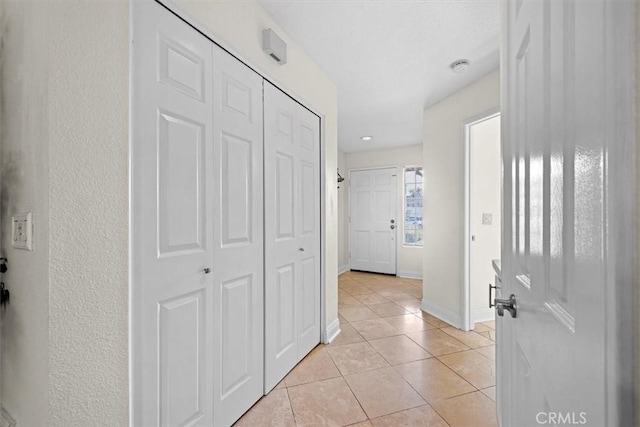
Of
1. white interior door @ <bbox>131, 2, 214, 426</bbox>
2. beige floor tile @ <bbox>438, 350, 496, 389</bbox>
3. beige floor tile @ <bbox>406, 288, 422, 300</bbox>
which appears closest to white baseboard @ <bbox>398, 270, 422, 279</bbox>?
beige floor tile @ <bbox>406, 288, 422, 300</bbox>

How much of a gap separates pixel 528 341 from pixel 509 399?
46 cm

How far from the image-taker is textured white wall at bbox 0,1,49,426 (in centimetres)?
88

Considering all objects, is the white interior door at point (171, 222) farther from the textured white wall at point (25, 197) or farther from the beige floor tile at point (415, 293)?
the beige floor tile at point (415, 293)

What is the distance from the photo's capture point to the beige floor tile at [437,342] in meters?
2.60

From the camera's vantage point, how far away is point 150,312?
1196 millimetres

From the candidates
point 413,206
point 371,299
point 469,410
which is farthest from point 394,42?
point 413,206

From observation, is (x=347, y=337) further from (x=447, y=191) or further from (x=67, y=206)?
(x=67, y=206)

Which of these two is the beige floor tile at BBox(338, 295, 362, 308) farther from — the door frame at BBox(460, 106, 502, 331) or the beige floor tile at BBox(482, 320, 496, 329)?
the beige floor tile at BBox(482, 320, 496, 329)

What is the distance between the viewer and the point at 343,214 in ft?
20.5

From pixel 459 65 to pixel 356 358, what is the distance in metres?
2.68

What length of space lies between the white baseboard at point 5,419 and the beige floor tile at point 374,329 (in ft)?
8.01

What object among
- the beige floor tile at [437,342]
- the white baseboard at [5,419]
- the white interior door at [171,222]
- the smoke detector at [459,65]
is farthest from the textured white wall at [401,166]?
the white baseboard at [5,419]

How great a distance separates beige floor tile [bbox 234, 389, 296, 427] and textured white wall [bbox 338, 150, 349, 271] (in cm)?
426

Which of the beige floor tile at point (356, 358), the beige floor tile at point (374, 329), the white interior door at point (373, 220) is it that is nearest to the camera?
the beige floor tile at point (356, 358)
